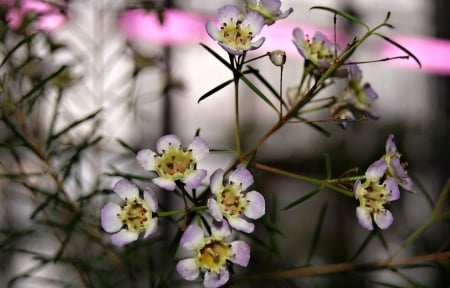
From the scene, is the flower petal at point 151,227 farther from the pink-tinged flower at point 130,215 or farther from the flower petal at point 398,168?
the flower petal at point 398,168

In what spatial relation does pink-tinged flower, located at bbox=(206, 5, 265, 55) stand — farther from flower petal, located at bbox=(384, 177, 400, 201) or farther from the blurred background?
the blurred background

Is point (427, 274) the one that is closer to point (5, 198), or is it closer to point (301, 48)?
point (5, 198)

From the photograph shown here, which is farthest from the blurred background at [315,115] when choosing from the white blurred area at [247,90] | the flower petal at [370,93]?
the flower petal at [370,93]

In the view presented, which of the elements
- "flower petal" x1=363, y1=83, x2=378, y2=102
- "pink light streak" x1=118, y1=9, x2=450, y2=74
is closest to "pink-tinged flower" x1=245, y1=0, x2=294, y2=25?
"flower petal" x1=363, y1=83, x2=378, y2=102

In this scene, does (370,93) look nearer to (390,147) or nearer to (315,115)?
(390,147)

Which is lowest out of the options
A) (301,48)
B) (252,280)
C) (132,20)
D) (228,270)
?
(132,20)

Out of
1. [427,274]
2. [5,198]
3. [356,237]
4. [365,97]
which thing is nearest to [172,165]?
[365,97]

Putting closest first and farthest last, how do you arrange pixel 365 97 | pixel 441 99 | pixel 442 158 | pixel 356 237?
pixel 365 97 < pixel 356 237 < pixel 442 158 < pixel 441 99
